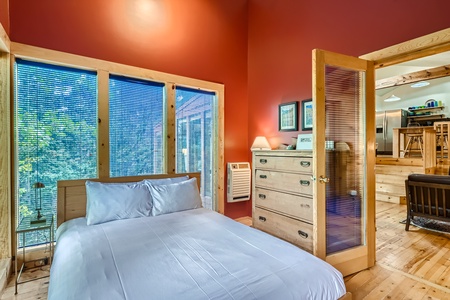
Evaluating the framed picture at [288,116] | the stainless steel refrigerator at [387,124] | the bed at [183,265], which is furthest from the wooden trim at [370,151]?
the stainless steel refrigerator at [387,124]

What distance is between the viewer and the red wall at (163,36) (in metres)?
2.38

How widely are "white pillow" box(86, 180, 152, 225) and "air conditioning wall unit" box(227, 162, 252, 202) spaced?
4.76ft

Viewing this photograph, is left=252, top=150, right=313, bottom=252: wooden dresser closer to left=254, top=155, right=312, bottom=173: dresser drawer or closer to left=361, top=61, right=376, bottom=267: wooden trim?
left=254, top=155, right=312, bottom=173: dresser drawer

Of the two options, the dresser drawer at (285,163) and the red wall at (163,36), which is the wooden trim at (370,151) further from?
the red wall at (163,36)

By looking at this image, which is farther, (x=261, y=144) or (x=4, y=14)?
(x=261, y=144)

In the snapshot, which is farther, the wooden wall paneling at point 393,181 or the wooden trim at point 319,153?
the wooden wall paneling at point 393,181

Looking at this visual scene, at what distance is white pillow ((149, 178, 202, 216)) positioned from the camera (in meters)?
2.45

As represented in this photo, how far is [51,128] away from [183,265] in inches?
84.3

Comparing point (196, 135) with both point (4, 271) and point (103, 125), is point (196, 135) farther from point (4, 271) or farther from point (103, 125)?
point (4, 271)

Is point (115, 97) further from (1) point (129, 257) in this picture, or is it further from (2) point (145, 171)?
(1) point (129, 257)

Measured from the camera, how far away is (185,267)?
127 cm

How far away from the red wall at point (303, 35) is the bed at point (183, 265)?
6.63ft

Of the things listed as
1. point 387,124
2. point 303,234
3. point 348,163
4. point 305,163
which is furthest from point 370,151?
point 387,124

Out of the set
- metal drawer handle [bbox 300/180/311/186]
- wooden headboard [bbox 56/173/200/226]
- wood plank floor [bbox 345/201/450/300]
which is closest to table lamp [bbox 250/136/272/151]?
metal drawer handle [bbox 300/180/311/186]
